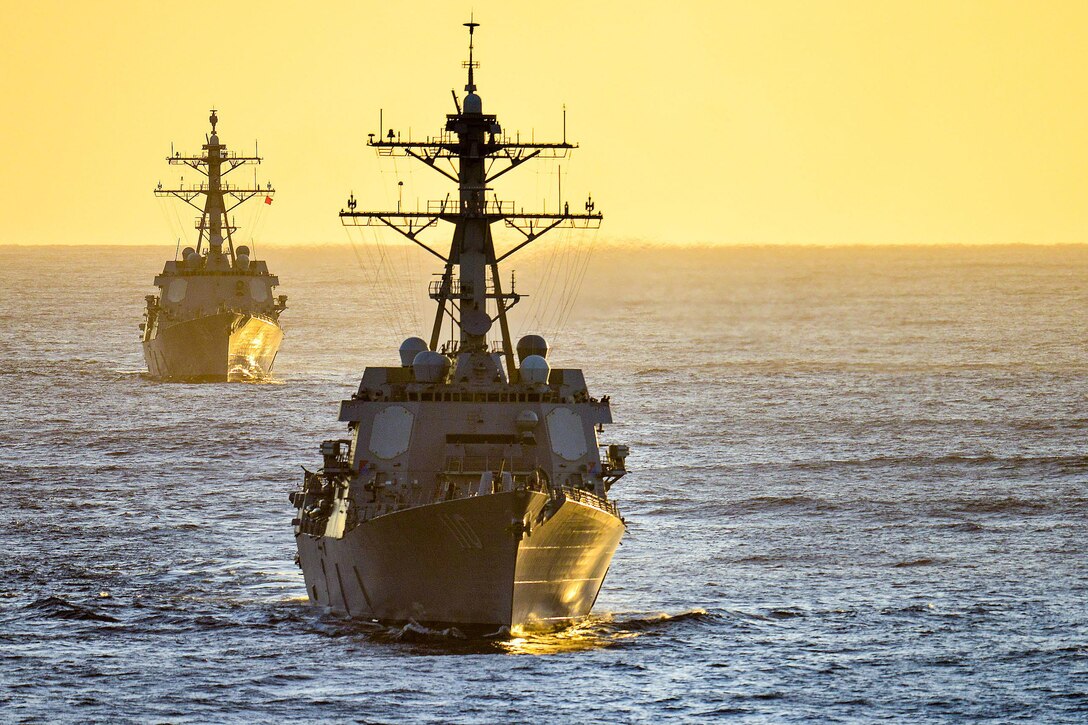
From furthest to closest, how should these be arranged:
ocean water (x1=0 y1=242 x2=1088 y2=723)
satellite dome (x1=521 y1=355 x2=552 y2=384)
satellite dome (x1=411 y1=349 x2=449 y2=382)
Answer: satellite dome (x1=411 y1=349 x2=449 y2=382), satellite dome (x1=521 y1=355 x2=552 y2=384), ocean water (x1=0 y1=242 x2=1088 y2=723)

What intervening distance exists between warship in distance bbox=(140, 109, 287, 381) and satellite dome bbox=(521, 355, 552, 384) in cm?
5413

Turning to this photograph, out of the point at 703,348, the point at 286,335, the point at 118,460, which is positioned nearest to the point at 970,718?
the point at 118,460

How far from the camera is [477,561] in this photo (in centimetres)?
3684

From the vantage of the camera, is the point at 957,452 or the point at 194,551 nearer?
the point at 194,551

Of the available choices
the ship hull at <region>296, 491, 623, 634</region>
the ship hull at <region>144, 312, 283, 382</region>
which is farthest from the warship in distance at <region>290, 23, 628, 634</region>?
the ship hull at <region>144, 312, 283, 382</region>

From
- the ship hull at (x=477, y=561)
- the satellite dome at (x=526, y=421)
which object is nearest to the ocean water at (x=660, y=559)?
the ship hull at (x=477, y=561)

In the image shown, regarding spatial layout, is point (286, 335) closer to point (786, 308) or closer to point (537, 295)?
point (537, 295)

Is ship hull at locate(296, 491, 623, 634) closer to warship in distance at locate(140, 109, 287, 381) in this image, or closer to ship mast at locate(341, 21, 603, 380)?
ship mast at locate(341, 21, 603, 380)

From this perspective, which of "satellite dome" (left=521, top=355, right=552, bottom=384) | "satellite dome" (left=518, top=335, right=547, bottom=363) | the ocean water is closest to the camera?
the ocean water

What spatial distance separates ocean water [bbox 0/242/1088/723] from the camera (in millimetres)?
34344

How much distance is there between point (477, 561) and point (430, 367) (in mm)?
5315

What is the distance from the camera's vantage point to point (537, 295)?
11494 cm

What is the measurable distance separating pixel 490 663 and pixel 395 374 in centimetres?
770

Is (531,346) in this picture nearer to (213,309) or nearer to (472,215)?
(472,215)
